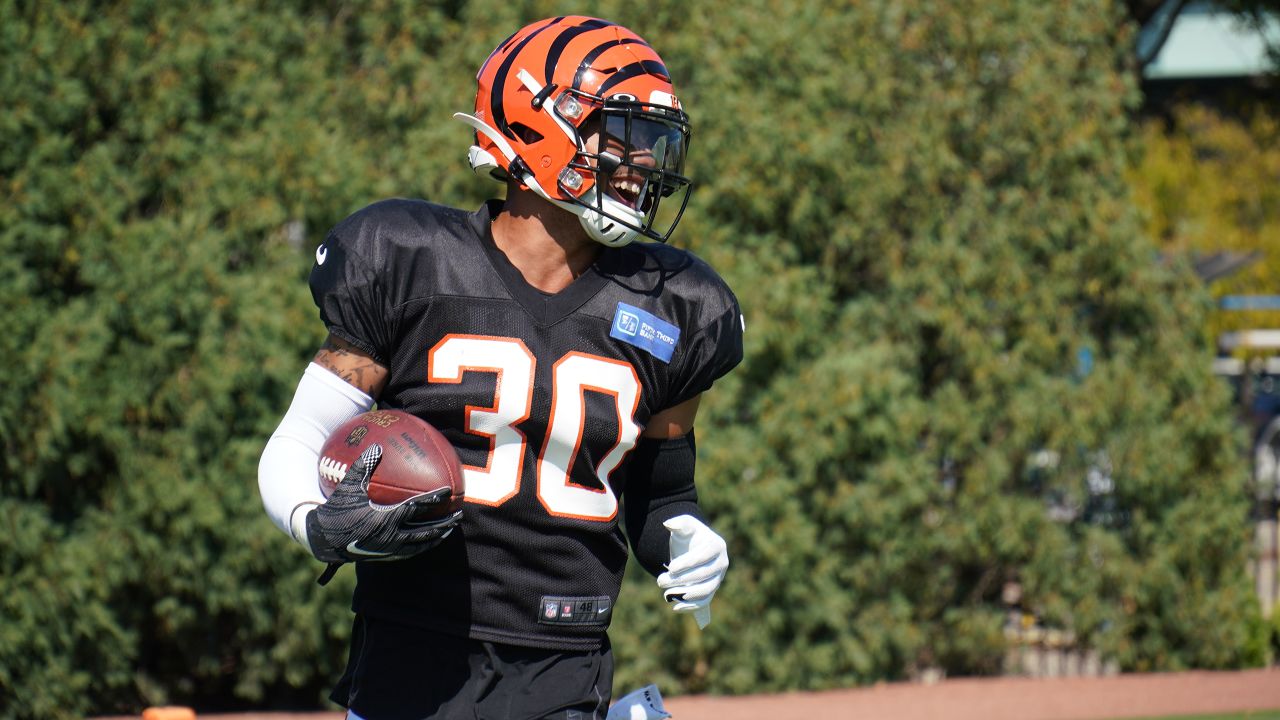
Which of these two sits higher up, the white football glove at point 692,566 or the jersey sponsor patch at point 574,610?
the white football glove at point 692,566

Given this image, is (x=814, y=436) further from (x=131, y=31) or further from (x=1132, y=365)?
(x=131, y=31)

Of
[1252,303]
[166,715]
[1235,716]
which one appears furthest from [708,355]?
[1252,303]

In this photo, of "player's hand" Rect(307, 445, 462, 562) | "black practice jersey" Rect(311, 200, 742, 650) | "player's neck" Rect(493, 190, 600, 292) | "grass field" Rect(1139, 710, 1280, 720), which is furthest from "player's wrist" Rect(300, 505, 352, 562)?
"grass field" Rect(1139, 710, 1280, 720)

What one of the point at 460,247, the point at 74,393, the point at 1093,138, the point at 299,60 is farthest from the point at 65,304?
the point at 1093,138

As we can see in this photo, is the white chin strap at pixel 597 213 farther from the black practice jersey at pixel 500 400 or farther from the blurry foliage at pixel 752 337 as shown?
the blurry foliage at pixel 752 337

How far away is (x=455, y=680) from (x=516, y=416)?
51 cm

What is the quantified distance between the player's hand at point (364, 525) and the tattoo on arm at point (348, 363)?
0.85 feet

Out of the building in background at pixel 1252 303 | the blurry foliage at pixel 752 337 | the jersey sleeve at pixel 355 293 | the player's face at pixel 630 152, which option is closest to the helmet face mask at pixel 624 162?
the player's face at pixel 630 152

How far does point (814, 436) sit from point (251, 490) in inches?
97.9

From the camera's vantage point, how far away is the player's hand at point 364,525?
2.22 m

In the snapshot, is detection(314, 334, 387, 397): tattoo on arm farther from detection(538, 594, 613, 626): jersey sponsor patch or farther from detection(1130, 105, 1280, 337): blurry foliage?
detection(1130, 105, 1280, 337): blurry foliage

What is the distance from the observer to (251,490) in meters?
5.43

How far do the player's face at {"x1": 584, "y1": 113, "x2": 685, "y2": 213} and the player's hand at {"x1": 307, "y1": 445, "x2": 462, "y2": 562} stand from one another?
0.74m

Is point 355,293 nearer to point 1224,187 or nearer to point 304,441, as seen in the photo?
point 304,441
